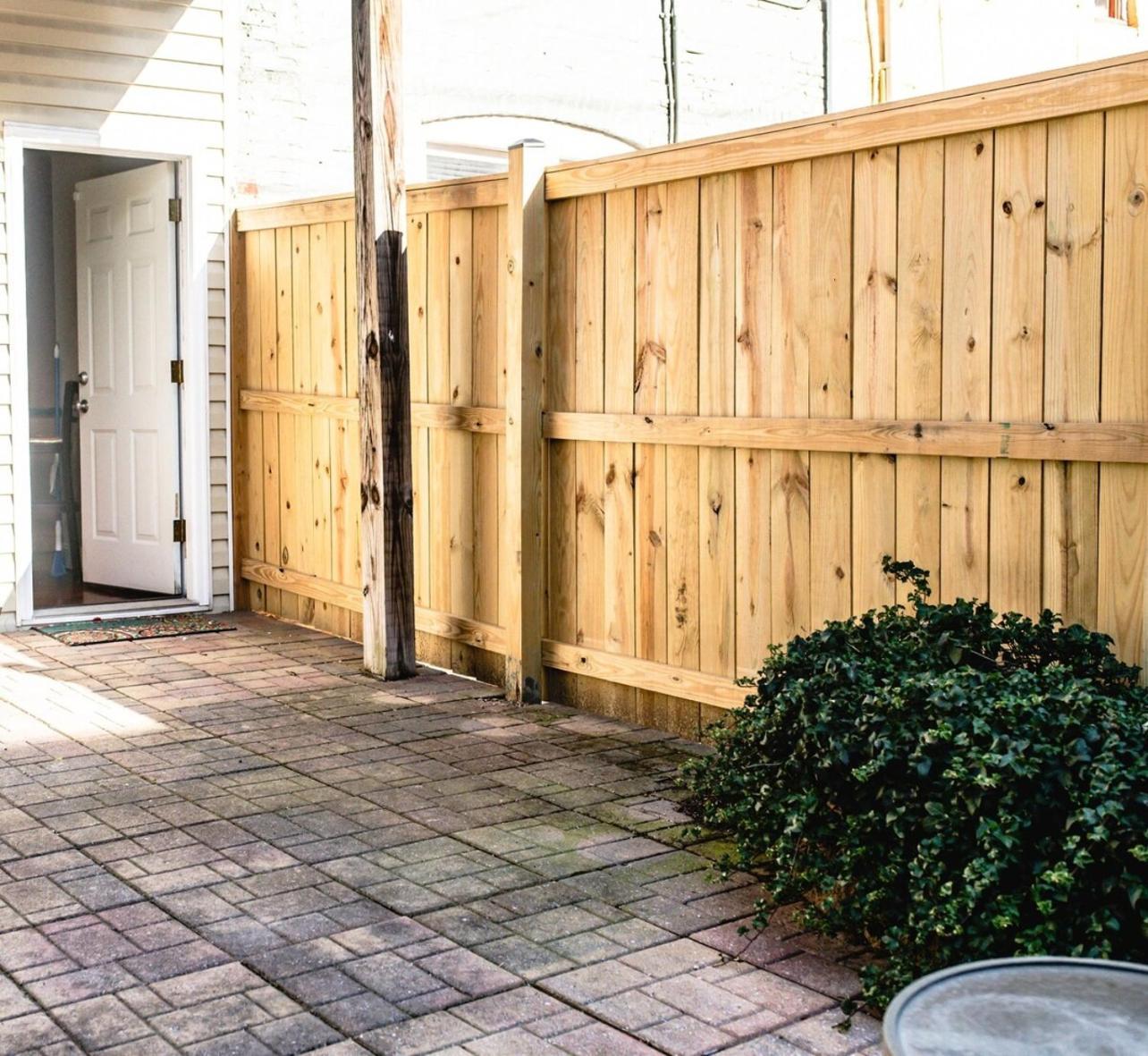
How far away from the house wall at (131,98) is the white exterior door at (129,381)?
9.5 inches

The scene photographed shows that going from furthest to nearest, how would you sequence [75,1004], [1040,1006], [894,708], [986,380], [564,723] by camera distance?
[564,723], [986,380], [894,708], [75,1004], [1040,1006]

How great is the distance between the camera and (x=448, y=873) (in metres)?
4.05

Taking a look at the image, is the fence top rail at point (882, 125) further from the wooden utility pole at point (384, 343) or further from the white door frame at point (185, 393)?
the white door frame at point (185, 393)

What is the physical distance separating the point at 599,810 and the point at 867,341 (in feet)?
5.66

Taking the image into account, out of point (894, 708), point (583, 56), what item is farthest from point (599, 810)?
point (583, 56)

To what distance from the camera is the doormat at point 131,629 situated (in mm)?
7629

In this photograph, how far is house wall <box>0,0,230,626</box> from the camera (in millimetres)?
7762

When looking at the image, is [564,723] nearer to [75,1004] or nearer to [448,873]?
[448,873]

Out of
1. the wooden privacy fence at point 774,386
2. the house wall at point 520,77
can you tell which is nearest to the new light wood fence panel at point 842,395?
the wooden privacy fence at point 774,386

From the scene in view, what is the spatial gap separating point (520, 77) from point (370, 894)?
718 cm

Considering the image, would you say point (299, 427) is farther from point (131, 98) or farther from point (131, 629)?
point (131, 98)

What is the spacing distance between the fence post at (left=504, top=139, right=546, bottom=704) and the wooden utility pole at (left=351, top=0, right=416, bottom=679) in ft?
2.27

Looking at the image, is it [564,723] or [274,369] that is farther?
[274,369]

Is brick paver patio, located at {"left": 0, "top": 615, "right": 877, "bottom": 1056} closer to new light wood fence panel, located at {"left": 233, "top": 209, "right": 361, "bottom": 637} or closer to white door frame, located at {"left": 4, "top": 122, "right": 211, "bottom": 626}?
new light wood fence panel, located at {"left": 233, "top": 209, "right": 361, "bottom": 637}
